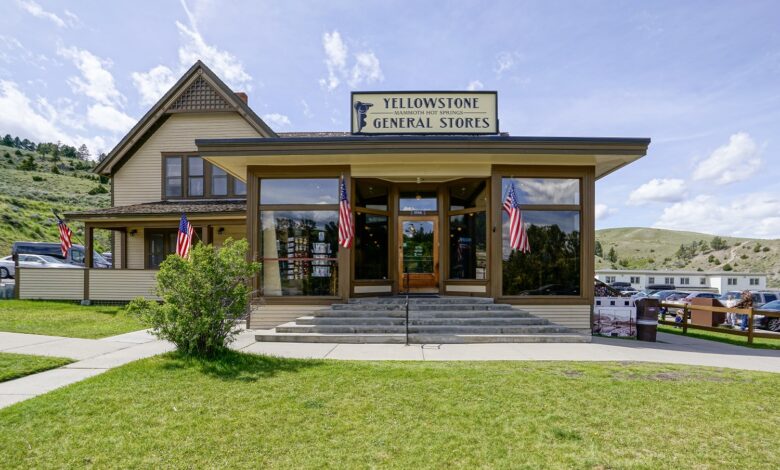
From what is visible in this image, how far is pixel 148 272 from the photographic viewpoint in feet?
50.7

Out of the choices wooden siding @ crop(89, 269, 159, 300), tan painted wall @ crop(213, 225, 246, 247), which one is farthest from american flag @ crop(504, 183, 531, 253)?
wooden siding @ crop(89, 269, 159, 300)

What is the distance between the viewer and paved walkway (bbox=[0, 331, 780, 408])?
7426mm

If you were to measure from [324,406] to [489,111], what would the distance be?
9956 millimetres

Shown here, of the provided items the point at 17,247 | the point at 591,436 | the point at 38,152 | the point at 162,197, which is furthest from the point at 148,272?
the point at 38,152

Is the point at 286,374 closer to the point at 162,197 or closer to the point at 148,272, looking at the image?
the point at 148,272

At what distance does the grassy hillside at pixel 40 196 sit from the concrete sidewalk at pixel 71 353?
30.2 m

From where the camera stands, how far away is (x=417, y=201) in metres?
12.5

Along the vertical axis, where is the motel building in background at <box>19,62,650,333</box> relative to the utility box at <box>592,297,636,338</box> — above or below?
above

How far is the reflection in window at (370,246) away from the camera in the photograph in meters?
11.5

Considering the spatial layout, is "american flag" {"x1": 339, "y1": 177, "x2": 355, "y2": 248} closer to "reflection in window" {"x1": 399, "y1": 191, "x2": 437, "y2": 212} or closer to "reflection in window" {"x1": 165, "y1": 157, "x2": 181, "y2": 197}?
"reflection in window" {"x1": 399, "y1": 191, "x2": 437, "y2": 212}

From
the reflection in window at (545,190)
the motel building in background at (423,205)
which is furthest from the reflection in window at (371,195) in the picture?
the reflection in window at (545,190)

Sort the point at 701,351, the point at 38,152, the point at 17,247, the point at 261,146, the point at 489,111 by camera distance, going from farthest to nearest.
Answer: the point at 38,152 < the point at 17,247 < the point at 489,111 < the point at 261,146 < the point at 701,351

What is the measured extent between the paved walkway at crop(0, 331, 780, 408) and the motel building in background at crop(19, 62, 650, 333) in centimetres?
202

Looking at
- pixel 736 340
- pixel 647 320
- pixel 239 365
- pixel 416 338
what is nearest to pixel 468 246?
pixel 416 338
